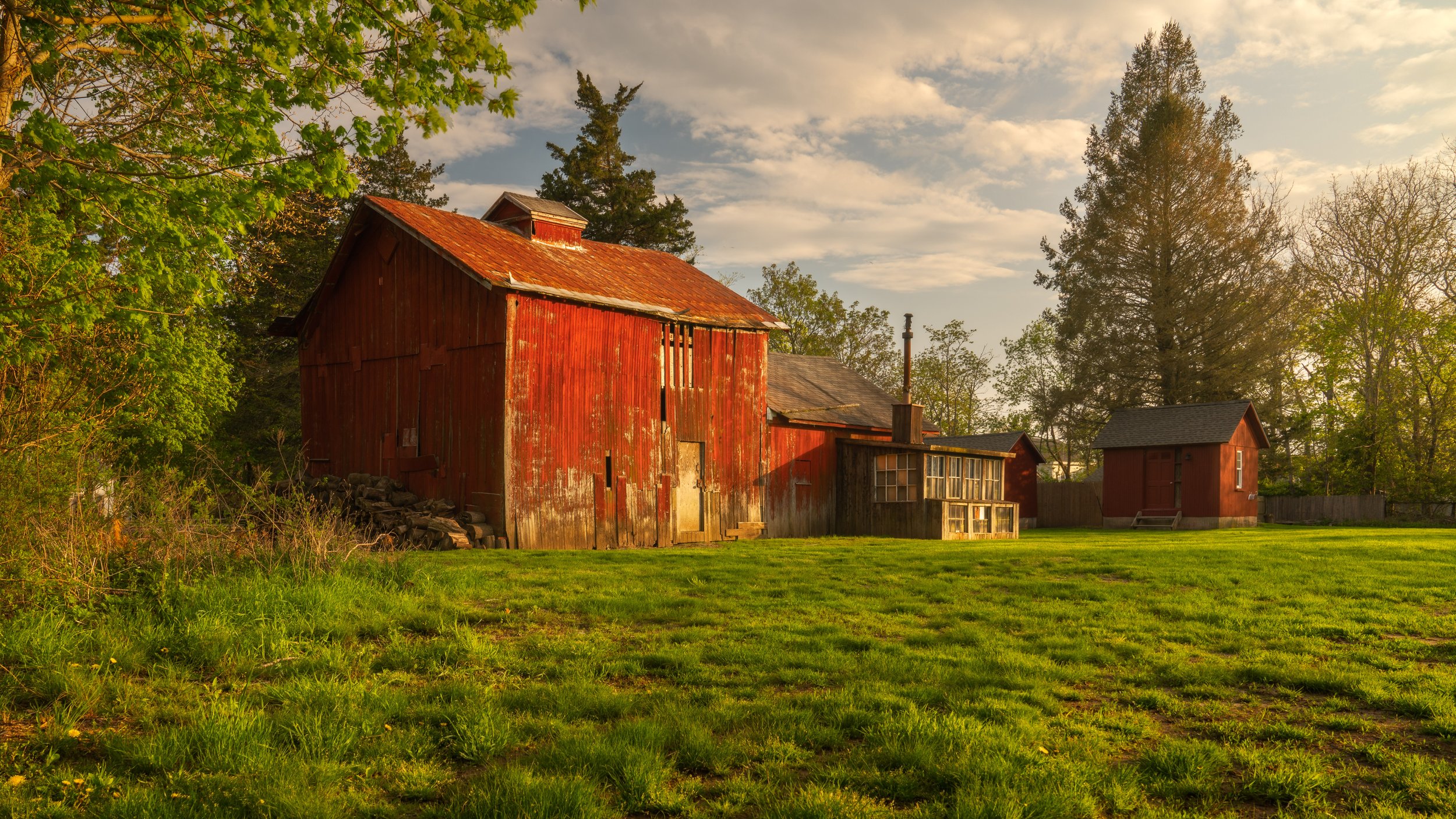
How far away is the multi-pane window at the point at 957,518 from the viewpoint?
27125 mm

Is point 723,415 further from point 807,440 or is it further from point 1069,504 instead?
point 1069,504

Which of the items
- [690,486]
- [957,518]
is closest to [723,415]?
[690,486]

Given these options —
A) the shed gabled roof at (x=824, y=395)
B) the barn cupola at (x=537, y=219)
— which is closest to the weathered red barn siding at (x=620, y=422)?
the shed gabled roof at (x=824, y=395)

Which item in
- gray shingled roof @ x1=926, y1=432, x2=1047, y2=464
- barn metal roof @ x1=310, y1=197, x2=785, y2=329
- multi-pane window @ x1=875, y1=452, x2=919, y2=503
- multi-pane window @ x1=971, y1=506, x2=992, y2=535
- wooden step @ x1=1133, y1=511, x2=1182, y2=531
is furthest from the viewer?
gray shingled roof @ x1=926, y1=432, x2=1047, y2=464

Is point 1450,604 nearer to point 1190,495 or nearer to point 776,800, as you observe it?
point 776,800

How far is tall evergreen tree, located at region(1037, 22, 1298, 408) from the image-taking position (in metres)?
43.4

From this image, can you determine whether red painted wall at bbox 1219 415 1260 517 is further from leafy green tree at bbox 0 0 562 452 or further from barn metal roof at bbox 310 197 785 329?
leafy green tree at bbox 0 0 562 452

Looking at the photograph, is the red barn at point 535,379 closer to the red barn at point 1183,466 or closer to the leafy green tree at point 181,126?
the leafy green tree at point 181,126

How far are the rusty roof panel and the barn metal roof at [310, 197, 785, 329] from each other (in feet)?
0.11

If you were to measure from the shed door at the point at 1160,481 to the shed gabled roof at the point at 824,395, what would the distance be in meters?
9.40

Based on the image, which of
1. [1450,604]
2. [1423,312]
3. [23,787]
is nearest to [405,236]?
[23,787]

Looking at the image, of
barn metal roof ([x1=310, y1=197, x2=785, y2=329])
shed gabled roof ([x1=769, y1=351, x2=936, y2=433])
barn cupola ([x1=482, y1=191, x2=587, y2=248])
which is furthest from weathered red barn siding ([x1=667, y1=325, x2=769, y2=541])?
barn cupola ([x1=482, y1=191, x2=587, y2=248])

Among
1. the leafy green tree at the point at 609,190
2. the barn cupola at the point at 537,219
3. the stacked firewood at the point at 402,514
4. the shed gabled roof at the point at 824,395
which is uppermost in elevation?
the leafy green tree at the point at 609,190

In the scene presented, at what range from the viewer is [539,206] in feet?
79.8
